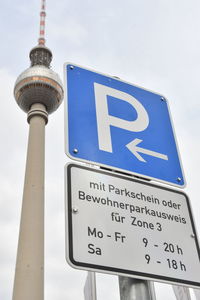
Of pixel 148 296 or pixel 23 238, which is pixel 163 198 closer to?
pixel 148 296

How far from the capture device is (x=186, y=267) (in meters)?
1.80

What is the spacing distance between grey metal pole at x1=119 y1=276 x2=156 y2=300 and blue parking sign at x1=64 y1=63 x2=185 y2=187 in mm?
629

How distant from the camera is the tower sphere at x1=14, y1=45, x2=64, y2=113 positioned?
3388 centimetres

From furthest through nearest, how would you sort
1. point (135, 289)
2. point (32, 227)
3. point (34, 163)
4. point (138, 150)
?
point (34, 163)
point (32, 227)
point (138, 150)
point (135, 289)

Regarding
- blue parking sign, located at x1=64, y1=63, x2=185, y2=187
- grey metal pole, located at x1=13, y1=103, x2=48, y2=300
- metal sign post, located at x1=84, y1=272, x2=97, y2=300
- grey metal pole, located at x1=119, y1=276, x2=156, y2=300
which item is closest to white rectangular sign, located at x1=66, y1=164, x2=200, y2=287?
grey metal pole, located at x1=119, y1=276, x2=156, y2=300

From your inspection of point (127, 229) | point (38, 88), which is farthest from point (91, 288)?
point (38, 88)

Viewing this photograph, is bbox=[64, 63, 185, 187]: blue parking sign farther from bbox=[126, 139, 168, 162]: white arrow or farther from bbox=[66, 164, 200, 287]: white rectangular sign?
bbox=[66, 164, 200, 287]: white rectangular sign

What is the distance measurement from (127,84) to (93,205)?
3.79 ft

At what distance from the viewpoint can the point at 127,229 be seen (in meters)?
1.78

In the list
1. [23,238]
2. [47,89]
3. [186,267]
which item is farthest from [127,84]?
[47,89]

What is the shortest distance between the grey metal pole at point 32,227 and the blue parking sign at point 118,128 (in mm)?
22820

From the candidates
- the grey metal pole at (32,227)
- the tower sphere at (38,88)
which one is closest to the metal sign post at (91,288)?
the grey metal pole at (32,227)

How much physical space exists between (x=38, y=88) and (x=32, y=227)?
13643 mm

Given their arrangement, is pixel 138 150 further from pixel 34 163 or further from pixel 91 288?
pixel 34 163
